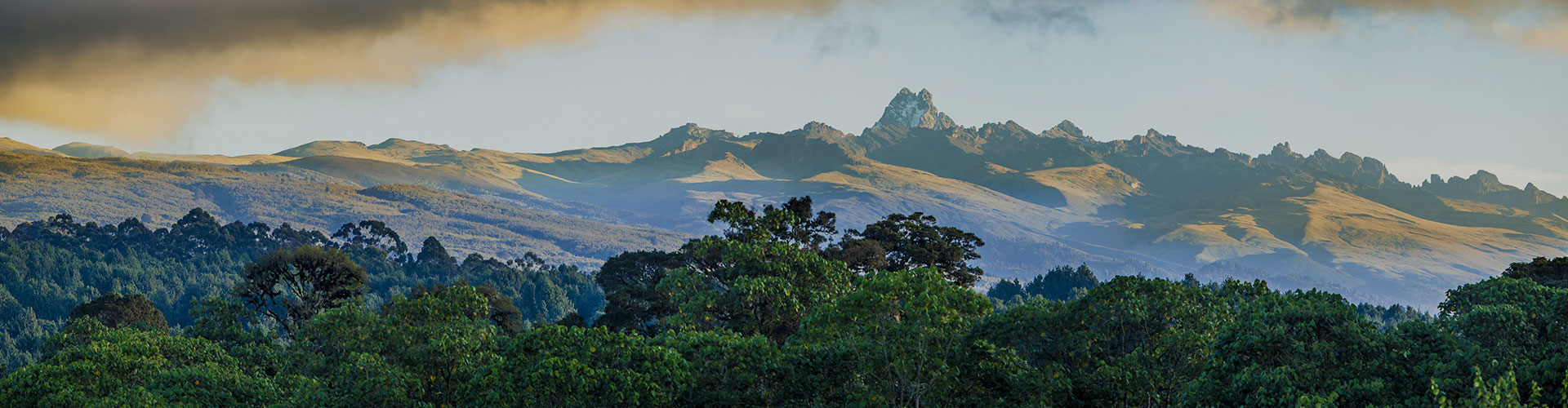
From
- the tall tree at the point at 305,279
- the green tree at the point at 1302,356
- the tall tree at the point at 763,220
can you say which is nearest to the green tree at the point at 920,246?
the tall tree at the point at 763,220

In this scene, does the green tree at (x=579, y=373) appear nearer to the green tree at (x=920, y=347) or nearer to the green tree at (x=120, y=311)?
the green tree at (x=920, y=347)

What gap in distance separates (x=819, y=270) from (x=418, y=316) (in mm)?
13950

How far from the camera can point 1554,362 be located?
804 inches

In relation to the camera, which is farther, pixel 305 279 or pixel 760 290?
pixel 305 279

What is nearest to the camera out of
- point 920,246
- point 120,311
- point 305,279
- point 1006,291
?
point 305,279

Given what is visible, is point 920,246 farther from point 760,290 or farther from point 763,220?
point 760,290

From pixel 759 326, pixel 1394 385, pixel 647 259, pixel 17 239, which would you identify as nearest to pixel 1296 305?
pixel 1394 385

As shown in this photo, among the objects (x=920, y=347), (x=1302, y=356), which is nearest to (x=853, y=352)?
(x=920, y=347)

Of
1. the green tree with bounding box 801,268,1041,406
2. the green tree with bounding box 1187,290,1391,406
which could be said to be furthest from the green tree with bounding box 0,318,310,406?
the green tree with bounding box 1187,290,1391,406

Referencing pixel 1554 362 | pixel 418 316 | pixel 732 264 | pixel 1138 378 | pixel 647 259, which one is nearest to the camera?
pixel 1554 362

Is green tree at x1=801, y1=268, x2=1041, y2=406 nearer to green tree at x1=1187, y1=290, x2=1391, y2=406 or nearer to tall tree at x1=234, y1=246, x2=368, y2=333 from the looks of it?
green tree at x1=1187, y1=290, x2=1391, y2=406

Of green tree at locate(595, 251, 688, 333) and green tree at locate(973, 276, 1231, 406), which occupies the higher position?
green tree at locate(973, 276, 1231, 406)

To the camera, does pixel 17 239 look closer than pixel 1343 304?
No

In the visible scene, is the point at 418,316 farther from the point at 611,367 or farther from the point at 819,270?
the point at 819,270
